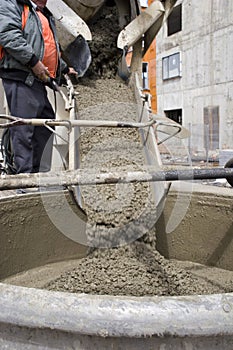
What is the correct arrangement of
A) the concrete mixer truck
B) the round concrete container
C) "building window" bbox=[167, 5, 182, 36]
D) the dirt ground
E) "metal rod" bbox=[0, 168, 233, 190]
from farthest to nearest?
1. "building window" bbox=[167, 5, 182, 36]
2. the concrete mixer truck
3. the dirt ground
4. "metal rod" bbox=[0, 168, 233, 190]
5. the round concrete container

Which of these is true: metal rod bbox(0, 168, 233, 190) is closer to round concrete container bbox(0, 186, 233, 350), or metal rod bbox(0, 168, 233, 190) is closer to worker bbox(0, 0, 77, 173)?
round concrete container bbox(0, 186, 233, 350)

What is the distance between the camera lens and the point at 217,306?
2.26ft

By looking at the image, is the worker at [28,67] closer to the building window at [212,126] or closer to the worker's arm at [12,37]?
the worker's arm at [12,37]

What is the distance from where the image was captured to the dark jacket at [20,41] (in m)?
2.62

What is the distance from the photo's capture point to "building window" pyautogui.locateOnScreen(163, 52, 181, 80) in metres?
15.0

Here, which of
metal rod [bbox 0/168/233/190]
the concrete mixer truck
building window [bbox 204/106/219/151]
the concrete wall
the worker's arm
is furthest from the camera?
building window [bbox 204/106/219/151]

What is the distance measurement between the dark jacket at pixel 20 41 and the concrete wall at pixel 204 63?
10265 mm

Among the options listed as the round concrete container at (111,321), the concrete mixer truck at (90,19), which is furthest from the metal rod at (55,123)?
the round concrete container at (111,321)

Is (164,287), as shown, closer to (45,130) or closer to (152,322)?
(152,322)

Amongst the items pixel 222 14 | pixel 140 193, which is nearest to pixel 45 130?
pixel 140 193

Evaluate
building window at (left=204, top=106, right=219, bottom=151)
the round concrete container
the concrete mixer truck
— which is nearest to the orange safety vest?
the concrete mixer truck

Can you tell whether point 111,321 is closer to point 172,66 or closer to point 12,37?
point 12,37

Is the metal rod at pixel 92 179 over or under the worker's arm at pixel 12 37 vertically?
under

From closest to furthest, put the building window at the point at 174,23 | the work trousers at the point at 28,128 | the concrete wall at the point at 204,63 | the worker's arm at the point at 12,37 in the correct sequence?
the worker's arm at the point at 12,37 → the work trousers at the point at 28,128 → the concrete wall at the point at 204,63 → the building window at the point at 174,23
